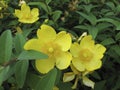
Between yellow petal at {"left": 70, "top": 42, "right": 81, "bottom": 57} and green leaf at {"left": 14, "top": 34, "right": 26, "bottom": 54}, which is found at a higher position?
green leaf at {"left": 14, "top": 34, "right": 26, "bottom": 54}

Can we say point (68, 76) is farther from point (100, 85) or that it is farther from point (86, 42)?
point (100, 85)

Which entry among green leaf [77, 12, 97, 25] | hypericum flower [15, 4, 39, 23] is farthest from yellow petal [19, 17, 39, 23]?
green leaf [77, 12, 97, 25]

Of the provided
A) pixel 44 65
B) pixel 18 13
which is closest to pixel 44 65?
pixel 44 65

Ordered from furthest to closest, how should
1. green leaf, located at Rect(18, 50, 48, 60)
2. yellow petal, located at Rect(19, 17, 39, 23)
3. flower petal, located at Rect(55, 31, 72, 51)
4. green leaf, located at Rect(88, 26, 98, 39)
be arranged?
yellow petal, located at Rect(19, 17, 39, 23)
green leaf, located at Rect(88, 26, 98, 39)
flower petal, located at Rect(55, 31, 72, 51)
green leaf, located at Rect(18, 50, 48, 60)

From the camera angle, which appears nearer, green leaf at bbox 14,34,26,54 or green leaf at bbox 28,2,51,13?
green leaf at bbox 14,34,26,54

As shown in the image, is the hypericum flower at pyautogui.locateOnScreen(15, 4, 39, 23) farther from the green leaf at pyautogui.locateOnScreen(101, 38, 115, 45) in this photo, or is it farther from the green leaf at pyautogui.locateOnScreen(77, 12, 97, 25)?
the green leaf at pyautogui.locateOnScreen(101, 38, 115, 45)

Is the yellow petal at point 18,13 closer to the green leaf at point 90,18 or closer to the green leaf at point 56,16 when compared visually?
the green leaf at point 56,16

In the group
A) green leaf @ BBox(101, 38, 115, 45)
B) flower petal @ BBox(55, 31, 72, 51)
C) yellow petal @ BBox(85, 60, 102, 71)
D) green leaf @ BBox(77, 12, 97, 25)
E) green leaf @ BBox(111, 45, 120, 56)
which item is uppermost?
flower petal @ BBox(55, 31, 72, 51)
